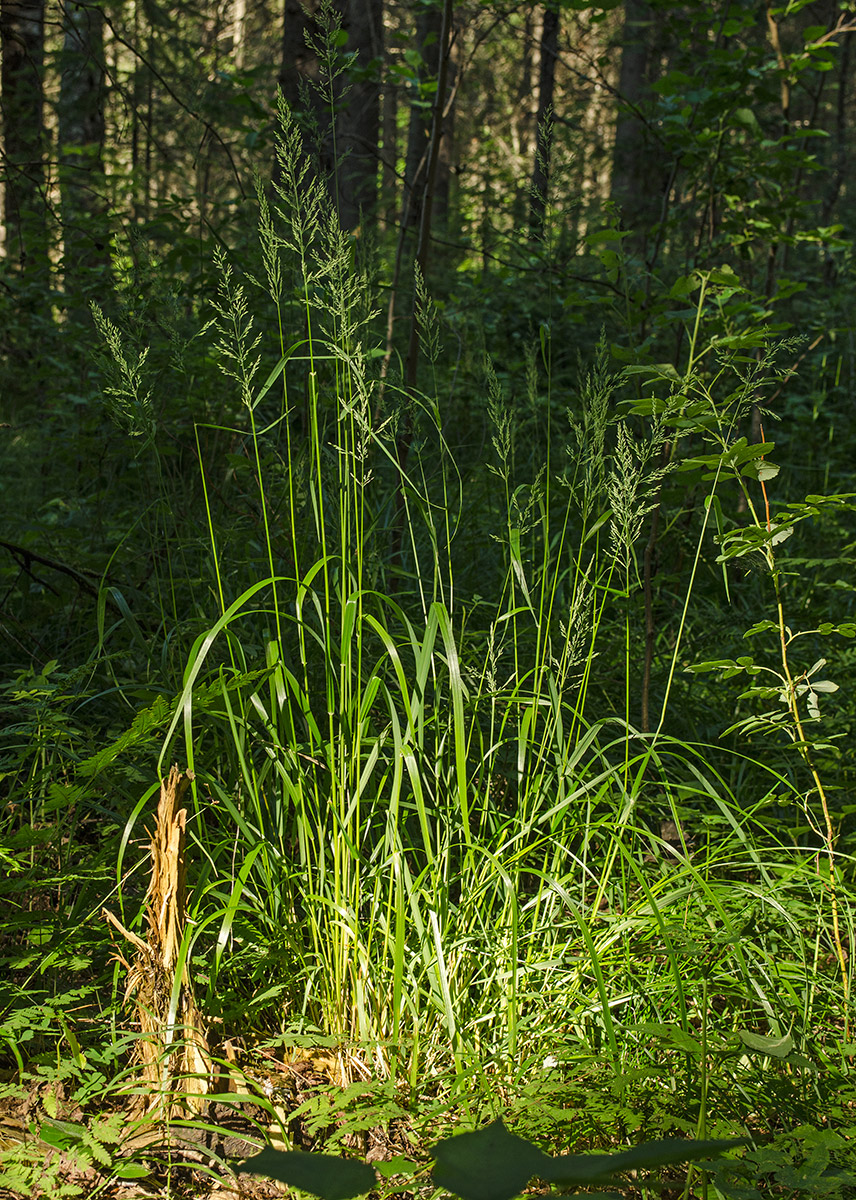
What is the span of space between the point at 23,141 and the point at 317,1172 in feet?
17.0

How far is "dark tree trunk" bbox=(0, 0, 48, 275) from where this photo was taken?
291 centimetres

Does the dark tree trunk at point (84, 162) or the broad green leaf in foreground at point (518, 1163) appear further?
the dark tree trunk at point (84, 162)

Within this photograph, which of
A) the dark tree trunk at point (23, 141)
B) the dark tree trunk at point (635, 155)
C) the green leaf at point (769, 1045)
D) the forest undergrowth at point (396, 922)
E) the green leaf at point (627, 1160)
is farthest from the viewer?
the dark tree trunk at point (635, 155)

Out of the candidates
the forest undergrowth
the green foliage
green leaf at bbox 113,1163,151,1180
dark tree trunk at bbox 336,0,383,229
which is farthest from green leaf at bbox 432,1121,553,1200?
dark tree trunk at bbox 336,0,383,229

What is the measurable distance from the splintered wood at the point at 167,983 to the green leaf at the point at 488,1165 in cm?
81

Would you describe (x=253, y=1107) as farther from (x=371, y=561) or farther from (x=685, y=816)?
(x=371, y=561)

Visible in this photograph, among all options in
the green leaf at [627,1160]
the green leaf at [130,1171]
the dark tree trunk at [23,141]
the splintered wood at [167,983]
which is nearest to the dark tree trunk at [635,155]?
the dark tree trunk at [23,141]

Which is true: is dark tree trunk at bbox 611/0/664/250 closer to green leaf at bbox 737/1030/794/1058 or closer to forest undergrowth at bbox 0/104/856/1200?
forest undergrowth at bbox 0/104/856/1200

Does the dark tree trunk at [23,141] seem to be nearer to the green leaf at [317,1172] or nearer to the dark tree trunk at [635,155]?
the green leaf at [317,1172]

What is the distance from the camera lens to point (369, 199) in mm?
6277

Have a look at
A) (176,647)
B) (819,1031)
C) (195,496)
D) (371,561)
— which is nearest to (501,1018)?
(819,1031)

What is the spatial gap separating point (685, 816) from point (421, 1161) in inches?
40.2

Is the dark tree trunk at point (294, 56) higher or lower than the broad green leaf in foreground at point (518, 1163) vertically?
higher

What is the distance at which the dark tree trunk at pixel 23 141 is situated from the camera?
9.56 ft
